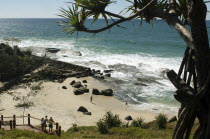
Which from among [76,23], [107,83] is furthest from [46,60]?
[76,23]

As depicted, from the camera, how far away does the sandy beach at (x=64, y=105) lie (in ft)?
71.7

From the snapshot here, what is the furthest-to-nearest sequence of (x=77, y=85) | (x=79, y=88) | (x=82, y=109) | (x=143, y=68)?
(x=143, y=68)
(x=77, y=85)
(x=79, y=88)
(x=82, y=109)

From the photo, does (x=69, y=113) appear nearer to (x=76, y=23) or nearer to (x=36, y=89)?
(x=36, y=89)

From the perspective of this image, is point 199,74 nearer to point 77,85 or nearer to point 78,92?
point 78,92

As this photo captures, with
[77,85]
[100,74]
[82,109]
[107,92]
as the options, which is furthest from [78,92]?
[100,74]

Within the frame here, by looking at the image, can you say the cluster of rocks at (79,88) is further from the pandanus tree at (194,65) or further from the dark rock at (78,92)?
the pandanus tree at (194,65)

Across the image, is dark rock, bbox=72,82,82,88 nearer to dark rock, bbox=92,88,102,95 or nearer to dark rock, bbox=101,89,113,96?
dark rock, bbox=92,88,102,95

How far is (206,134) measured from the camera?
13.1ft

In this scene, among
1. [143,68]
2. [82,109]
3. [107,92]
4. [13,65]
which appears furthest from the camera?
[143,68]

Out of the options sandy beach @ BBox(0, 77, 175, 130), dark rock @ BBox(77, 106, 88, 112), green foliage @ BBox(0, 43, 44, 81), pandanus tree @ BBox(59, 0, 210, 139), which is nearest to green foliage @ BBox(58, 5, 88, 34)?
pandanus tree @ BBox(59, 0, 210, 139)

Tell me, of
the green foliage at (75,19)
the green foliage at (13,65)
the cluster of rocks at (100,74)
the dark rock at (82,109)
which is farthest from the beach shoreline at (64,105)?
the green foliage at (75,19)

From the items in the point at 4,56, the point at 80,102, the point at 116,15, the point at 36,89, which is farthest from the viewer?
the point at 4,56

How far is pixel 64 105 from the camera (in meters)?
25.4

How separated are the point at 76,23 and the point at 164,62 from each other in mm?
44500
